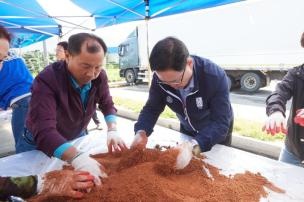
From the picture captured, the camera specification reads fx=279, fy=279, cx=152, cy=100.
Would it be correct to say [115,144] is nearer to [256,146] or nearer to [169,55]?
[169,55]

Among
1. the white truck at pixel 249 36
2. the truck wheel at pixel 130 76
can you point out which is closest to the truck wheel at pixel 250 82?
the white truck at pixel 249 36

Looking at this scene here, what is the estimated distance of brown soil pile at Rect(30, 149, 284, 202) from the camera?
1.21 meters

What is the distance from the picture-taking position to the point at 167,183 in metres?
1.31

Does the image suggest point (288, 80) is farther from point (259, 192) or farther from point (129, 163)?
point (129, 163)

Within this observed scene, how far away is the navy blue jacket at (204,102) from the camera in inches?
65.7

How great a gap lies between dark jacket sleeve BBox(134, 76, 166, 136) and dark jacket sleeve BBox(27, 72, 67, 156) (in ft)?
1.98

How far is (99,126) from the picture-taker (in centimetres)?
474

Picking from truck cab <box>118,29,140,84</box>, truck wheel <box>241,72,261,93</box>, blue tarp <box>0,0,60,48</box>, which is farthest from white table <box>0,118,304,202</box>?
truck cab <box>118,29,140,84</box>

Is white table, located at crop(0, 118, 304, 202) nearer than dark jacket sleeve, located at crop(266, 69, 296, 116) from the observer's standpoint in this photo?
Yes

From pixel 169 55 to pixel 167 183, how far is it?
2.04 ft

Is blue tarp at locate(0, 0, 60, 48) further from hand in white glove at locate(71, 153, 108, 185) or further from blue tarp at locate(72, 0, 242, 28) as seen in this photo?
hand in white glove at locate(71, 153, 108, 185)

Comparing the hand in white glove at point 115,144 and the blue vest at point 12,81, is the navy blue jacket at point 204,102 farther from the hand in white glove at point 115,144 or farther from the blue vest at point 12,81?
the blue vest at point 12,81

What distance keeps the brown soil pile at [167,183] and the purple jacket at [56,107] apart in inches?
12.6

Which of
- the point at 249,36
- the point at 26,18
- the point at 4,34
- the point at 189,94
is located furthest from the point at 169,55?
the point at 249,36
